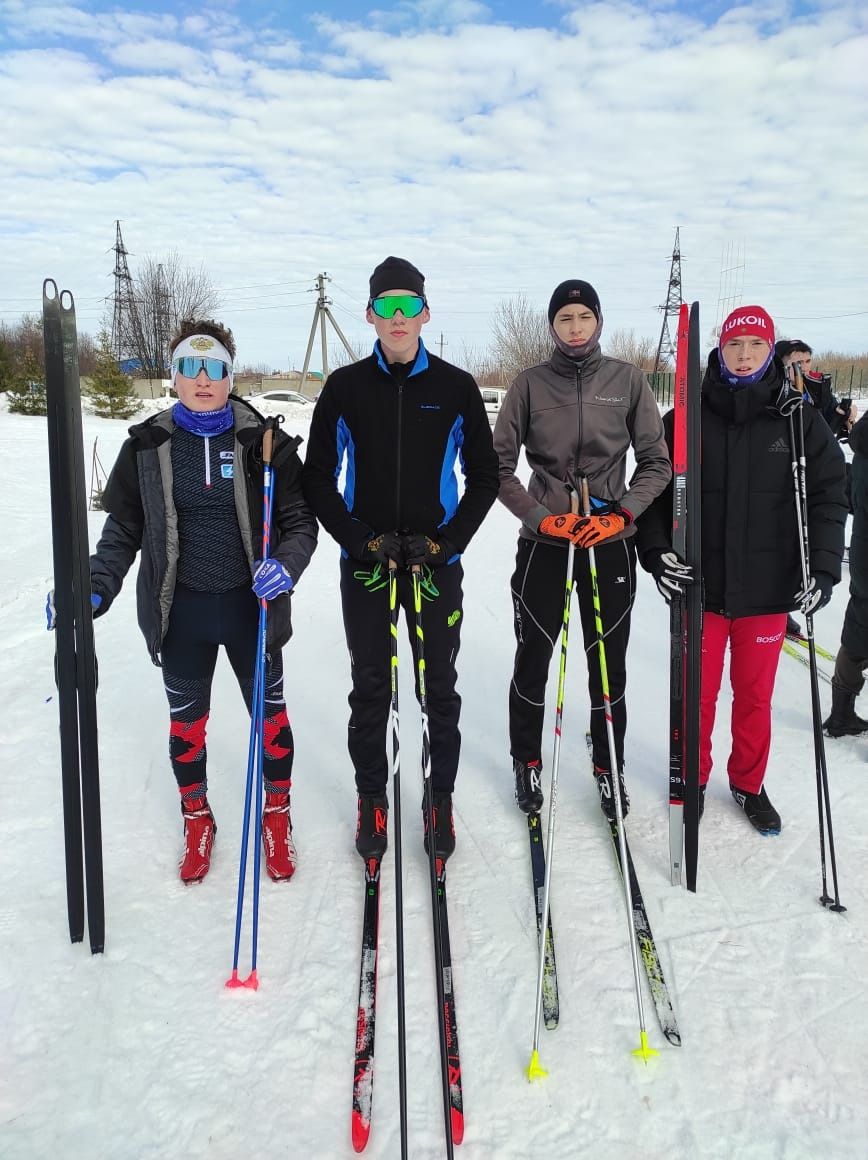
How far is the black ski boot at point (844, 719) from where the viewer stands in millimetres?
3873

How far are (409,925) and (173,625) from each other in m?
1.37

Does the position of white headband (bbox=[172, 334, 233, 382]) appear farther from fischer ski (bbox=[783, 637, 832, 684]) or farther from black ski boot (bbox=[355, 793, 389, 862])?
fischer ski (bbox=[783, 637, 832, 684])

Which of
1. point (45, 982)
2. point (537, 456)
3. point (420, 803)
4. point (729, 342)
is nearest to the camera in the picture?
point (45, 982)

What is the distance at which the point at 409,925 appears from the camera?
2.55 meters

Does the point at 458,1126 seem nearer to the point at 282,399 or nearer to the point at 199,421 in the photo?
the point at 199,421

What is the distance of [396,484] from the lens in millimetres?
2676

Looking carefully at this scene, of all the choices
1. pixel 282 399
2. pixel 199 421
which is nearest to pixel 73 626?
pixel 199 421

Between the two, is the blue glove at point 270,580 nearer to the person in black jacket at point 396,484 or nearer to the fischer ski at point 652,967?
the person in black jacket at point 396,484

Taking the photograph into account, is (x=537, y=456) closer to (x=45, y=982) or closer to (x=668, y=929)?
(x=668, y=929)

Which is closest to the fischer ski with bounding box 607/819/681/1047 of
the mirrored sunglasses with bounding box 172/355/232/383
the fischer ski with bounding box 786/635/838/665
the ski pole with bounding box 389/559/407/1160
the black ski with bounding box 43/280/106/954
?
the ski pole with bounding box 389/559/407/1160

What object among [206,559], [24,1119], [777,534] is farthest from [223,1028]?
[777,534]

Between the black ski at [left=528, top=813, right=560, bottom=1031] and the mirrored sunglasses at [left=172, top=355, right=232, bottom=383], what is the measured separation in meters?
2.16

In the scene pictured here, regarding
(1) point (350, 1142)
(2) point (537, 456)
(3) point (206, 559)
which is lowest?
(1) point (350, 1142)

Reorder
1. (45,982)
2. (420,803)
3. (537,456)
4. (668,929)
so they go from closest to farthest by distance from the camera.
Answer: (45,982) < (668,929) < (537,456) < (420,803)
